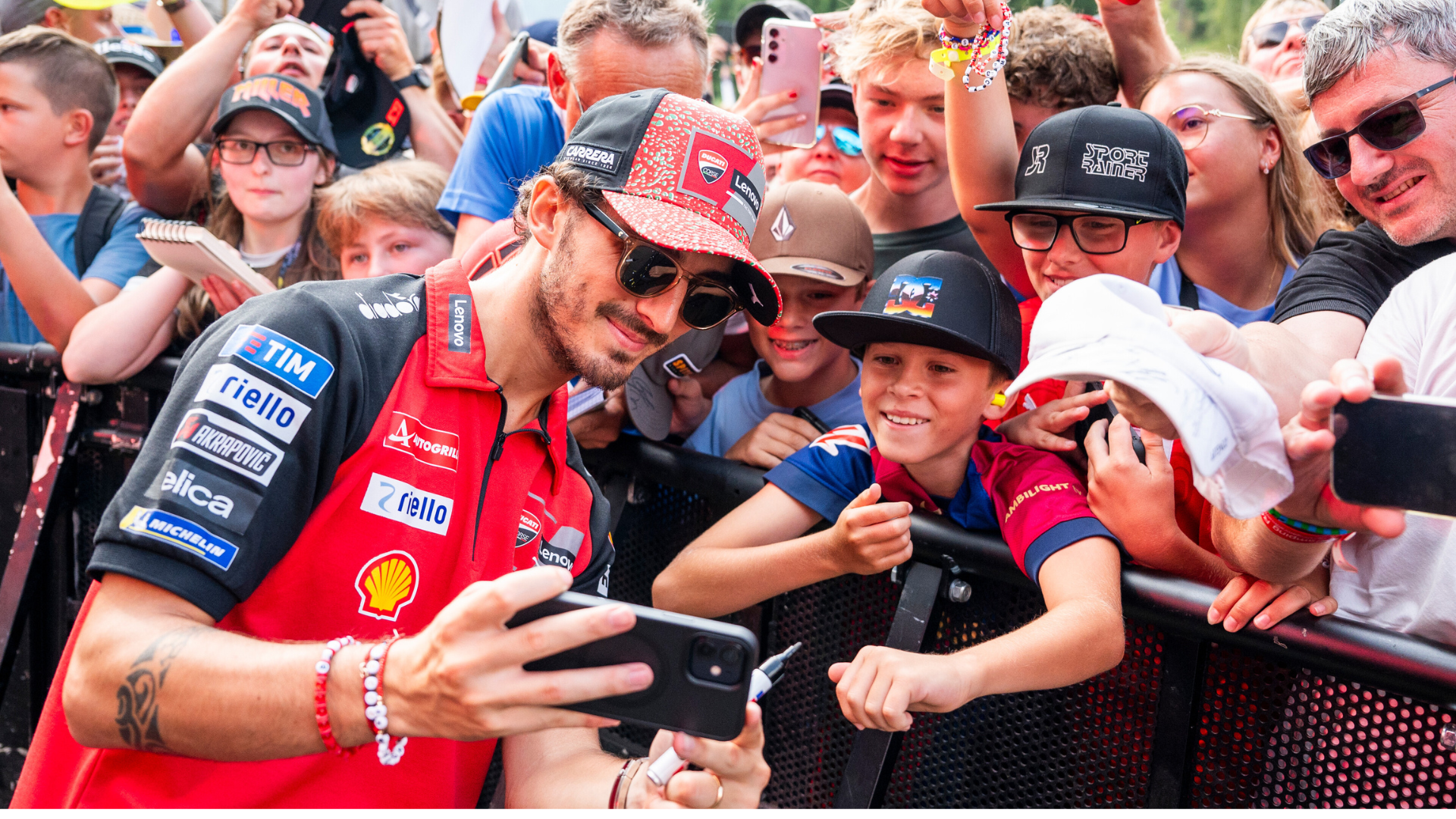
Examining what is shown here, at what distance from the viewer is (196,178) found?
4.37 m

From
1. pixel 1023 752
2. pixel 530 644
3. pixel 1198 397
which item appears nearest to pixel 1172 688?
pixel 1023 752

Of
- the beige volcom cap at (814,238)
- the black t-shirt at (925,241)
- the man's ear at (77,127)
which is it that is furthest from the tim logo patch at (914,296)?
the man's ear at (77,127)

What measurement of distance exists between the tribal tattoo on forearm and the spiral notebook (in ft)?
6.90

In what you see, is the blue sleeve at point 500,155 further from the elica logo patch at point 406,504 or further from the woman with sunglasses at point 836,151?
the elica logo patch at point 406,504

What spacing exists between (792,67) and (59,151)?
323 centimetres

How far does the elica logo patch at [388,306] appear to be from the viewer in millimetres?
1897

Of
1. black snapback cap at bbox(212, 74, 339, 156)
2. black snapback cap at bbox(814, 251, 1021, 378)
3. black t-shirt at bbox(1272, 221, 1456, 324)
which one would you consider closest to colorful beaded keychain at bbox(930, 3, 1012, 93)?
black snapback cap at bbox(814, 251, 1021, 378)

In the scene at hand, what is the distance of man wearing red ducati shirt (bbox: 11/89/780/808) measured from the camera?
1441mm

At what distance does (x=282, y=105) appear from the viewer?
13.1 feet

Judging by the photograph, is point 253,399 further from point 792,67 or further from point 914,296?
point 792,67

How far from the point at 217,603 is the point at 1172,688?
166 centimetres

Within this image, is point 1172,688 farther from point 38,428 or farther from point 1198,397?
point 38,428

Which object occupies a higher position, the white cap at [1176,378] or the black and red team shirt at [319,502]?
the white cap at [1176,378]

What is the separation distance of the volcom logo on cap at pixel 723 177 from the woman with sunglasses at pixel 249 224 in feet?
7.46
